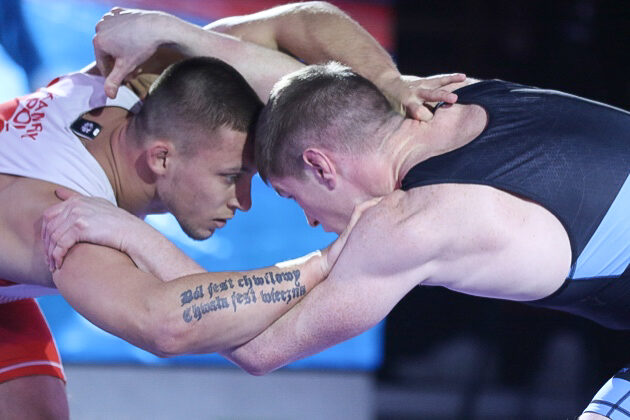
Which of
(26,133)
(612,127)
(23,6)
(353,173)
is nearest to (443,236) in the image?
(353,173)

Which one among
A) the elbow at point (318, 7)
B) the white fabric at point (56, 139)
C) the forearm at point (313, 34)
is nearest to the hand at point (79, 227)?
the white fabric at point (56, 139)

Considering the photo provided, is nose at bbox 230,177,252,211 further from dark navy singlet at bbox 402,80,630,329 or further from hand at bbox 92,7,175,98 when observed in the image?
dark navy singlet at bbox 402,80,630,329

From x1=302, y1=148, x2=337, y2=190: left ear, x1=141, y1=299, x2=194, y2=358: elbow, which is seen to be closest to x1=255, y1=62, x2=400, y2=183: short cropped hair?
x1=302, y1=148, x2=337, y2=190: left ear

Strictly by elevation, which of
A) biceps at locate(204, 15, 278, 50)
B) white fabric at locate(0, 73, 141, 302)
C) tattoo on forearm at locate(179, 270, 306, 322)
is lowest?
tattoo on forearm at locate(179, 270, 306, 322)

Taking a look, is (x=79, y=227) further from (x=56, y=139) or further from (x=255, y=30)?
(x=255, y=30)

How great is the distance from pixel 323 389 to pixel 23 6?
2.45 m

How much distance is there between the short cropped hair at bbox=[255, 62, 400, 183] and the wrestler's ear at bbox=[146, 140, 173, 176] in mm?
409

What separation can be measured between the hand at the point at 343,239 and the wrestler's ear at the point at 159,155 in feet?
2.35

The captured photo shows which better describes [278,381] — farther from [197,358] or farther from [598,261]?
[598,261]

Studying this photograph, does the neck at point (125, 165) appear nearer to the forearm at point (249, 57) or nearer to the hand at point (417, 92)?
the forearm at point (249, 57)

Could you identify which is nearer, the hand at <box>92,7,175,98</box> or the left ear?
the left ear

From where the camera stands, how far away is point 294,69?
277 cm

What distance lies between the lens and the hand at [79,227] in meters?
2.14

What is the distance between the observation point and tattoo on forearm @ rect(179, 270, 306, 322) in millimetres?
2078
